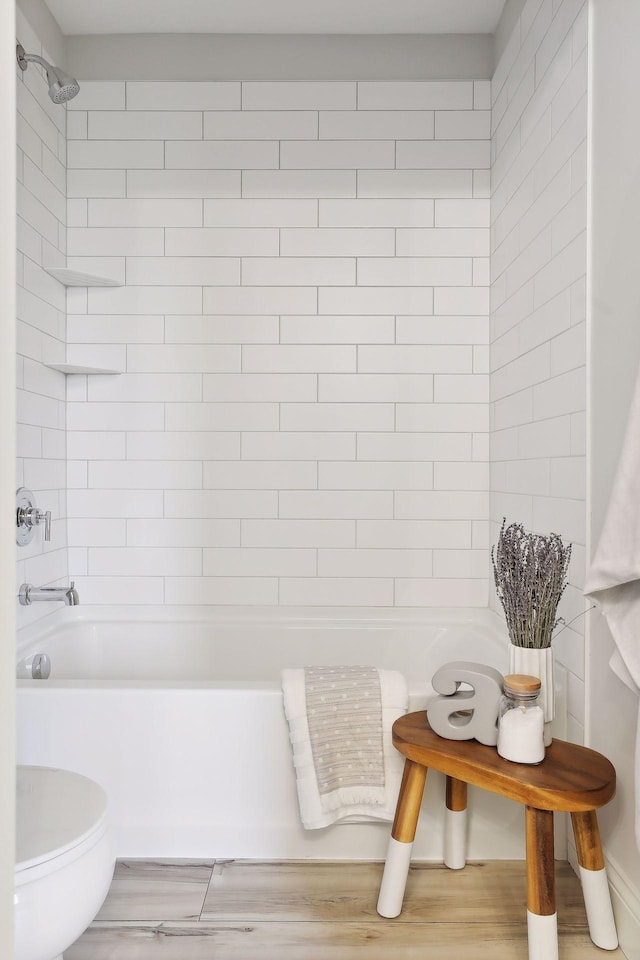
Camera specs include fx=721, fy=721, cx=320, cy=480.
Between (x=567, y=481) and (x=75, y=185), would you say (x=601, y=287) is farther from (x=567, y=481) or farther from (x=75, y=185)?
(x=75, y=185)

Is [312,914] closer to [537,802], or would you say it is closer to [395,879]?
[395,879]

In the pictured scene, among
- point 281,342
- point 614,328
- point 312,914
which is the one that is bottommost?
point 312,914

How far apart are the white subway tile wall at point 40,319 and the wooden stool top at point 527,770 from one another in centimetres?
147

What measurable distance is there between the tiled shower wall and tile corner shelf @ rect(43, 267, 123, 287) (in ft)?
0.21

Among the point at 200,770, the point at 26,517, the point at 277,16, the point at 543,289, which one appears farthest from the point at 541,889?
the point at 277,16

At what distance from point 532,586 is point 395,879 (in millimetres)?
791

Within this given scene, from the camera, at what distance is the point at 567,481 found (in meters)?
2.06

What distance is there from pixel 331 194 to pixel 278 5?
2.25 ft

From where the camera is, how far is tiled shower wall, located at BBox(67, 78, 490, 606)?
290 centimetres

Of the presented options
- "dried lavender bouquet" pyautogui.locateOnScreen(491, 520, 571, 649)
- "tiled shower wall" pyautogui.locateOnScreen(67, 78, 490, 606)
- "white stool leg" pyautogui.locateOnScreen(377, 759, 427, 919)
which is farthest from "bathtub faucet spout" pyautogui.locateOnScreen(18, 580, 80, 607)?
"dried lavender bouquet" pyautogui.locateOnScreen(491, 520, 571, 649)

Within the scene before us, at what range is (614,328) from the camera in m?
1.75

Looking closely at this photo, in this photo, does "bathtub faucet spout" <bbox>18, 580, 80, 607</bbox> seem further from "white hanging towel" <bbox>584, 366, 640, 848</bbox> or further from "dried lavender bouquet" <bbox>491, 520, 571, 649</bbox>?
"white hanging towel" <bbox>584, 366, 640, 848</bbox>

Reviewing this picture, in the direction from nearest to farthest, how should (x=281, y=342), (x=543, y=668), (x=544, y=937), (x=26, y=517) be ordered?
(x=544, y=937) < (x=543, y=668) < (x=26, y=517) < (x=281, y=342)

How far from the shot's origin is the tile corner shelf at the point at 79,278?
2.67m
